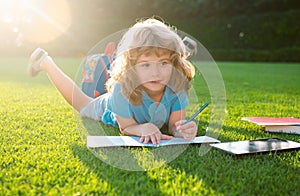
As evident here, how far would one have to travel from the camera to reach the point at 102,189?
1140mm

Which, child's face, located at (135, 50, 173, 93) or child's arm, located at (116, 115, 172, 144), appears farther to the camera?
child's face, located at (135, 50, 173, 93)

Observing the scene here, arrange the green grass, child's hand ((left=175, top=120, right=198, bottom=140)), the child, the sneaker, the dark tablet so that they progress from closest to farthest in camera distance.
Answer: the green grass → the dark tablet → child's hand ((left=175, top=120, right=198, bottom=140)) → the child → the sneaker

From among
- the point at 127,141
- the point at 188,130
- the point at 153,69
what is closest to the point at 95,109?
the point at 153,69

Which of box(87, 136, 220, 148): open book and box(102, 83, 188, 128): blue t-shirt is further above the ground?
box(102, 83, 188, 128): blue t-shirt

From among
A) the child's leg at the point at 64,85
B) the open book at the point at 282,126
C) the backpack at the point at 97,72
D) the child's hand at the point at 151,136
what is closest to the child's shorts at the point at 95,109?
the child's leg at the point at 64,85

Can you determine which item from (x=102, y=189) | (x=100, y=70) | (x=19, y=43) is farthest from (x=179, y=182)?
(x=19, y=43)

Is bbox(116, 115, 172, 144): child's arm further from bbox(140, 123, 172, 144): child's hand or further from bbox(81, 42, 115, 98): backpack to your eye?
bbox(81, 42, 115, 98): backpack

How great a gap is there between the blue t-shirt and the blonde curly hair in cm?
3

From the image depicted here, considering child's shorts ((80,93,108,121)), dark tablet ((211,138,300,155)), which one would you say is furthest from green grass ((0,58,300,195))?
child's shorts ((80,93,108,121))

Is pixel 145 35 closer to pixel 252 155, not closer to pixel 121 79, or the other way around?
pixel 121 79

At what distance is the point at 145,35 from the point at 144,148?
601 millimetres

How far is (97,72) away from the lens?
9.58 ft

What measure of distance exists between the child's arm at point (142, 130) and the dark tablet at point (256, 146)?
0.90 feet

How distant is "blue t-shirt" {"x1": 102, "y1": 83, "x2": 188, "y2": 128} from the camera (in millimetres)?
2008
